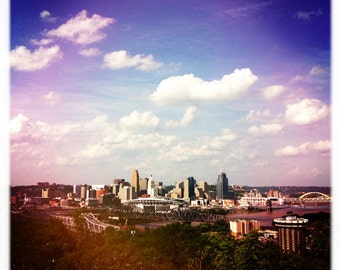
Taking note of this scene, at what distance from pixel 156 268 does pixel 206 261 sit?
55 cm

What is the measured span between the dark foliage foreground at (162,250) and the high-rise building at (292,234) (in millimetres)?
82

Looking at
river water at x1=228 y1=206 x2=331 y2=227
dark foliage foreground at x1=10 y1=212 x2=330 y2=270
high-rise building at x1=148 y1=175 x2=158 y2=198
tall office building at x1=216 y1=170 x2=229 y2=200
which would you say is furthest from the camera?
high-rise building at x1=148 y1=175 x2=158 y2=198

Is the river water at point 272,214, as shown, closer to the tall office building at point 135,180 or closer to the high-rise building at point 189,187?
the high-rise building at point 189,187

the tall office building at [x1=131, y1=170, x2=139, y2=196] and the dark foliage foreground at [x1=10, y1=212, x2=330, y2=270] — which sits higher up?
the tall office building at [x1=131, y1=170, x2=139, y2=196]

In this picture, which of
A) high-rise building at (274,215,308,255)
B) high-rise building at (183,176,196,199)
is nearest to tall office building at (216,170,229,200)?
high-rise building at (183,176,196,199)

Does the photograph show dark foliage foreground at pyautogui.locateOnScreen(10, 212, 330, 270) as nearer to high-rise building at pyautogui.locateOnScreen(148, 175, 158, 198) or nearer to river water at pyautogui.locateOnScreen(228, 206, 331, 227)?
river water at pyautogui.locateOnScreen(228, 206, 331, 227)

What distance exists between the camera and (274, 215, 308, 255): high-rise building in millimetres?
3449

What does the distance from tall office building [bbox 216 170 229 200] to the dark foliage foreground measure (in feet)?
1.15

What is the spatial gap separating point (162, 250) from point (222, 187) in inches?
39.4

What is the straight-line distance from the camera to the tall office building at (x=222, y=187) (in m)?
4.14

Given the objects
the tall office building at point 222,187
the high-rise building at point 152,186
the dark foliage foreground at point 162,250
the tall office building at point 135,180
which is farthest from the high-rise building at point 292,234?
the tall office building at point 135,180

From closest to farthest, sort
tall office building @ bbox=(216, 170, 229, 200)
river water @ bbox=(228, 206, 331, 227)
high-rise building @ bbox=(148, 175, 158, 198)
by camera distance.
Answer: river water @ bbox=(228, 206, 331, 227)
tall office building @ bbox=(216, 170, 229, 200)
high-rise building @ bbox=(148, 175, 158, 198)

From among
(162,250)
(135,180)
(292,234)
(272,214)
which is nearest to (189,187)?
(135,180)
